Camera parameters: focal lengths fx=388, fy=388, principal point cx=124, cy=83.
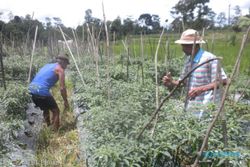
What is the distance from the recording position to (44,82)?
6.16 m

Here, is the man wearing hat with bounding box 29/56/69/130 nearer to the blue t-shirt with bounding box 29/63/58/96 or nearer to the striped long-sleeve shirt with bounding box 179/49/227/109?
the blue t-shirt with bounding box 29/63/58/96

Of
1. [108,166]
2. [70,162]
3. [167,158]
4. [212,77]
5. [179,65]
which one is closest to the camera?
[108,166]

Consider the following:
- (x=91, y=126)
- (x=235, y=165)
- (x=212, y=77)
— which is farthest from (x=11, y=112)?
(x=235, y=165)

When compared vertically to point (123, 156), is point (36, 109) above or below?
below

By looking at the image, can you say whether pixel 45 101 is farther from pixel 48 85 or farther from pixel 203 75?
pixel 203 75

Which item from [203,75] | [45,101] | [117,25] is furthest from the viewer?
[117,25]

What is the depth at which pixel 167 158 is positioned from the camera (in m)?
2.88

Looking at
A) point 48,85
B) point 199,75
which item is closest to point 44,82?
point 48,85

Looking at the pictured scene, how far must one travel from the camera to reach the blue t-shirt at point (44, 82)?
6.08 meters

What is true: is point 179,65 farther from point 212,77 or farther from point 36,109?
point 212,77

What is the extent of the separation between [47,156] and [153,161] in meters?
2.34

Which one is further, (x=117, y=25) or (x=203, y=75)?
(x=117, y=25)

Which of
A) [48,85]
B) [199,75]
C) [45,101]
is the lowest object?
[45,101]

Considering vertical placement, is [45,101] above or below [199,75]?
below
